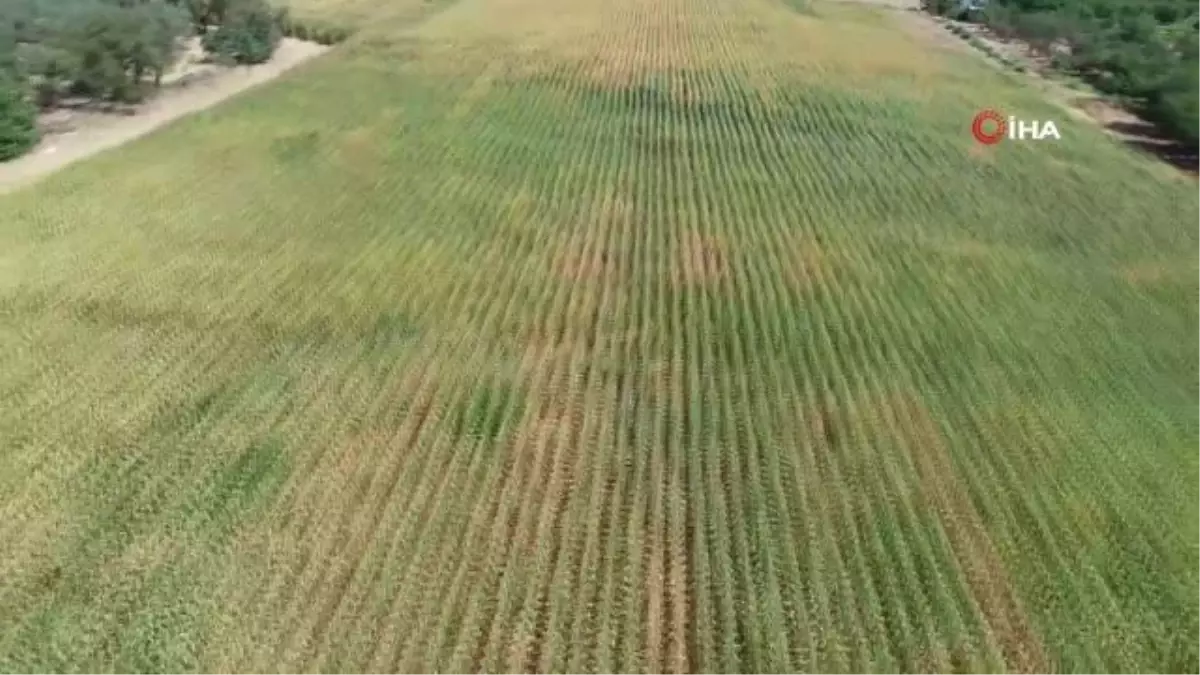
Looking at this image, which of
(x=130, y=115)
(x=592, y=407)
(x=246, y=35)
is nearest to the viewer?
(x=592, y=407)

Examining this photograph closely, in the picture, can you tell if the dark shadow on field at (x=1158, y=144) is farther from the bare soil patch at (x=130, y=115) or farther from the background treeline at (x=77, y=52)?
the background treeline at (x=77, y=52)

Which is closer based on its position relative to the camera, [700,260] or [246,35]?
[700,260]

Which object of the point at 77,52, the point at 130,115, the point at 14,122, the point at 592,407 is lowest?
the point at 592,407

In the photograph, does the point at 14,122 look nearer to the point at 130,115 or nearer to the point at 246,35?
the point at 130,115

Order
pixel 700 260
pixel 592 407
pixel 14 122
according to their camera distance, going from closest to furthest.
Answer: pixel 592 407 → pixel 700 260 → pixel 14 122

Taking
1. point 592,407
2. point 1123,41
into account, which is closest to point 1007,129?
point 1123,41

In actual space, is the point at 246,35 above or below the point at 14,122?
above

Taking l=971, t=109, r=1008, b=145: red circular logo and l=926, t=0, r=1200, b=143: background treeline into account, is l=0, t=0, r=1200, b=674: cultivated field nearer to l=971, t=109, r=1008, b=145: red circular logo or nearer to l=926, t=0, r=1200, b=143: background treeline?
l=971, t=109, r=1008, b=145: red circular logo

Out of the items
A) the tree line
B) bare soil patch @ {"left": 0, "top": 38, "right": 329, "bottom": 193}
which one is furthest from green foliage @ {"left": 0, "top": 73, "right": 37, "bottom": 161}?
bare soil patch @ {"left": 0, "top": 38, "right": 329, "bottom": 193}
